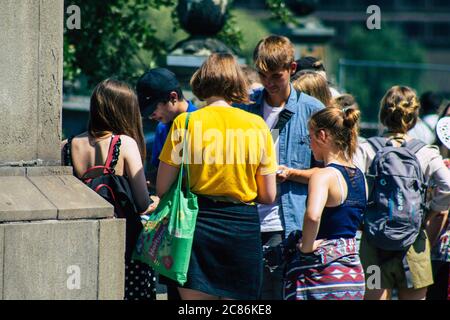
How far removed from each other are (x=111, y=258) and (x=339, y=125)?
1.44m

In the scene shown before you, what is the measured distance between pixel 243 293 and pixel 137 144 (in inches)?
42.4

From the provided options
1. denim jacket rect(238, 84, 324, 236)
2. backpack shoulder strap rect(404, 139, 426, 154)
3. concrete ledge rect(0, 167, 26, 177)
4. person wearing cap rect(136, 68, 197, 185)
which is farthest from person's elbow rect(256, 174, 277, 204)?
backpack shoulder strap rect(404, 139, 426, 154)

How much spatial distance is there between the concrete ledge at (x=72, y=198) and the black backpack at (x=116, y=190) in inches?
6.9

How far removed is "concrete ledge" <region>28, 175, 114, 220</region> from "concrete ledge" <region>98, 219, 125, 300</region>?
2.6 inches

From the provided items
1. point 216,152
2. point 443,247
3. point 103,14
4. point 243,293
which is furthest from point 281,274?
point 103,14

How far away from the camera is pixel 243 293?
16.8ft

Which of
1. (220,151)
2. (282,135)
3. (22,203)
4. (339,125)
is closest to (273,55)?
(282,135)

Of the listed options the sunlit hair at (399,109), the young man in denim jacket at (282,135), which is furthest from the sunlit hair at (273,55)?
the sunlit hair at (399,109)

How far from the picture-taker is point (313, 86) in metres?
6.43

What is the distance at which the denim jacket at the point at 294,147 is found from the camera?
224 inches

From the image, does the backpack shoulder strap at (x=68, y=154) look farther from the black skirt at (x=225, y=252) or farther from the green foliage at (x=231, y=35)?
the green foliage at (x=231, y=35)

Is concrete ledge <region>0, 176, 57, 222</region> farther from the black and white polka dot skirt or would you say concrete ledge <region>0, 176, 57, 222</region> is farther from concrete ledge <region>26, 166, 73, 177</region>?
the black and white polka dot skirt

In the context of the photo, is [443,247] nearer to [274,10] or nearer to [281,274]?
[281,274]

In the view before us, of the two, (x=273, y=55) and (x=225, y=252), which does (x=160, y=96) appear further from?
(x=225, y=252)
